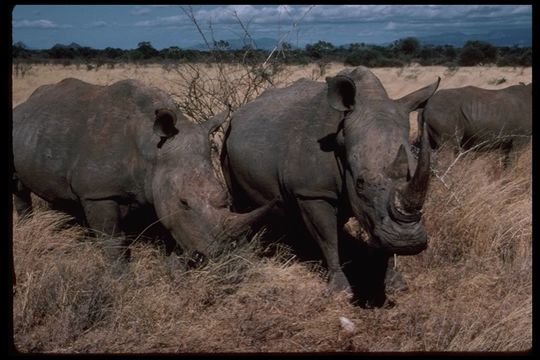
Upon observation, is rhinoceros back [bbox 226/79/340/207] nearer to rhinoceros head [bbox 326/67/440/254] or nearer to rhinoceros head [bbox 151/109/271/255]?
rhinoceros head [bbox 326/67/440/254]

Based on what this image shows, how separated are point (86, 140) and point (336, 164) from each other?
2323 millimetres

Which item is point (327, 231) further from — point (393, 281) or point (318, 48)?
point (318, 48)

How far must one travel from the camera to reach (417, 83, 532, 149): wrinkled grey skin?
11016 millimetres

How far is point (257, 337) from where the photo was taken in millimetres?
4777

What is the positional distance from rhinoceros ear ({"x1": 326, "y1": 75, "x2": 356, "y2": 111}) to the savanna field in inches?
60.3

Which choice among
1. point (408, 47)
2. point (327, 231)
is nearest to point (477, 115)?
point (327, 231)

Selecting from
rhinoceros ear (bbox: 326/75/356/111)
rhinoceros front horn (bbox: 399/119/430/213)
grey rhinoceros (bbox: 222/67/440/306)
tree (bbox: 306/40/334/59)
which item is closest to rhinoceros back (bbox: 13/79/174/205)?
grey rhinoceros (bbox: 222/67/440/306)

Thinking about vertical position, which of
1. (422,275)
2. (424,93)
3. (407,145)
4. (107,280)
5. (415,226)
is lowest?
(422,275)

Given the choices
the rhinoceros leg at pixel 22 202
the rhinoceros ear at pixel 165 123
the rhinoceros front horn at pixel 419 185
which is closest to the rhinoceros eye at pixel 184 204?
the rhinoceros ear at pixel 165 123

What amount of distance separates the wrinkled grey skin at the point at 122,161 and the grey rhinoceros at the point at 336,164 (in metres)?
0.62

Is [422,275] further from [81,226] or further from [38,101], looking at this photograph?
[38,101]

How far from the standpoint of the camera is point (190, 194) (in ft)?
17.6

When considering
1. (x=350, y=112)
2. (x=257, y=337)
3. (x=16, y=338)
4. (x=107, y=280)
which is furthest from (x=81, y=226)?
(x=350, y=112)

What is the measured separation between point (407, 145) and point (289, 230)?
2.42 metres
